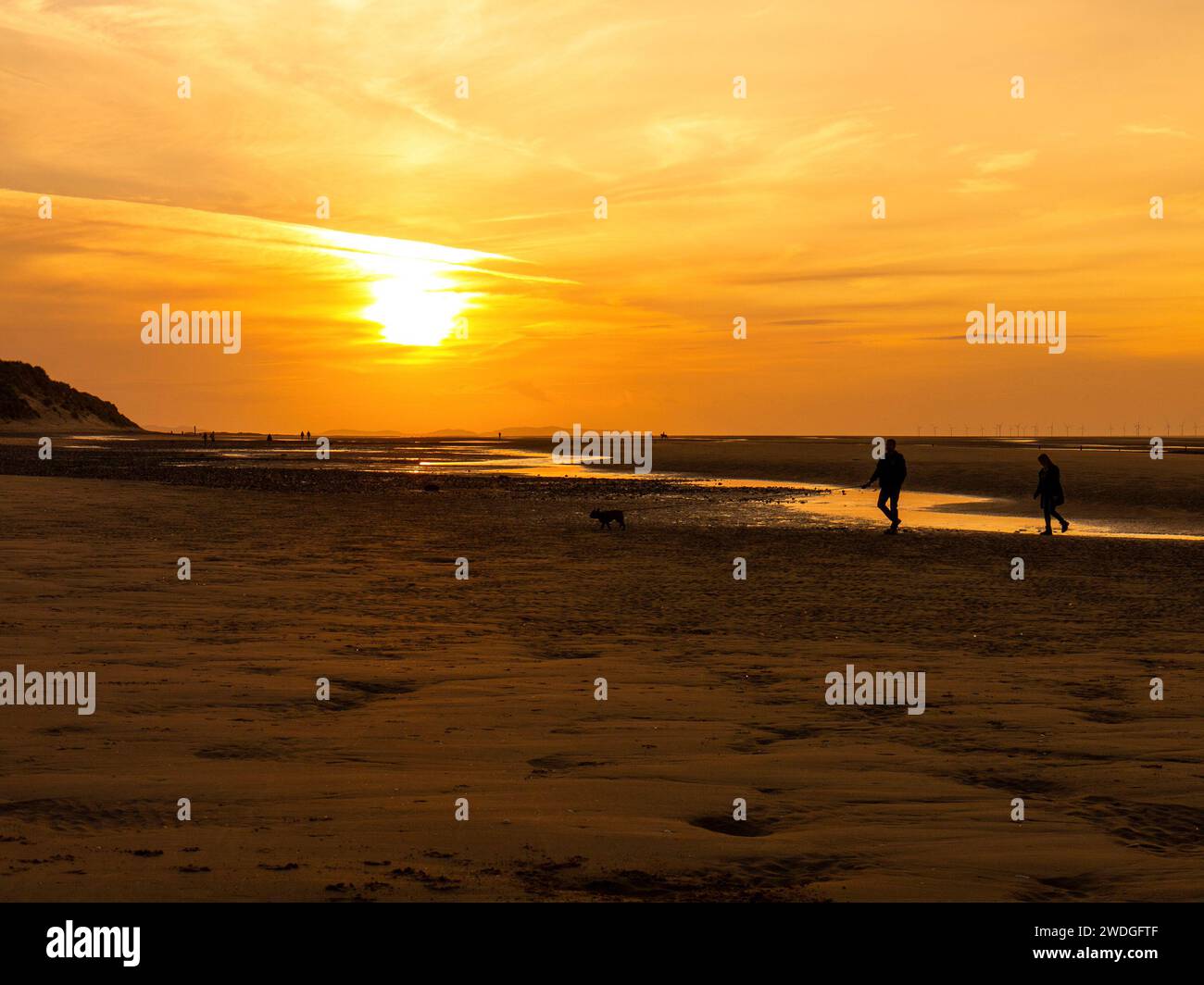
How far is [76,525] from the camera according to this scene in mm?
25875

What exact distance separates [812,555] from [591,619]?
936cm

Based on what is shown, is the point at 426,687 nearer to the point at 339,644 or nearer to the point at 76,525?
the point at 339,644

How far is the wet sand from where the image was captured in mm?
6129

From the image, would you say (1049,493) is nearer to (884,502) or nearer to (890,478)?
(890,478)

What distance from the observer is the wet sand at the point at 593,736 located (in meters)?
6.13

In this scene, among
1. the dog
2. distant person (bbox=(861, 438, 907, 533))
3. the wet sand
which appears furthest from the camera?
distant person (bbox=(861, 438, 907, 533))

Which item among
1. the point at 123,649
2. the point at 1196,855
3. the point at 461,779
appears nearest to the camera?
the point at 1196,855

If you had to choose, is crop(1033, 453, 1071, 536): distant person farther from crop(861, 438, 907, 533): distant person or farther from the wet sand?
the wet sand

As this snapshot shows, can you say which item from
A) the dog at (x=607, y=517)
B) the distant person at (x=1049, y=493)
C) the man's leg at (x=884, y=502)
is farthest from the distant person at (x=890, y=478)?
the dog at (x=607, y=517)

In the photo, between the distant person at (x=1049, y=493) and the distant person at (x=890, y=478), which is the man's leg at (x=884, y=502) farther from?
the distant person at (x=1049, y=493)

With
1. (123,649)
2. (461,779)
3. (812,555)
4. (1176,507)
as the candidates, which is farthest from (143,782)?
(1176,507)

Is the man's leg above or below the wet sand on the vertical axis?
above

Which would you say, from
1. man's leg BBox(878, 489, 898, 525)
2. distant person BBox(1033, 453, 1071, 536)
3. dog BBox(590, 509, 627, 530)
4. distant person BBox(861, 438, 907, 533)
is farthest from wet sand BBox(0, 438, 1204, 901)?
distant person BBox(861, 438, 907, 533)

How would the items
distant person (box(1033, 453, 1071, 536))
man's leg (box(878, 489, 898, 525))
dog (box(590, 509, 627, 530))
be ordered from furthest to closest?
1. distant person (box(1033, 453, 1071, 536))
2. dog (box(590, 509, 627, 530))
3. man's leg (box(878, 489, 898, 525))
